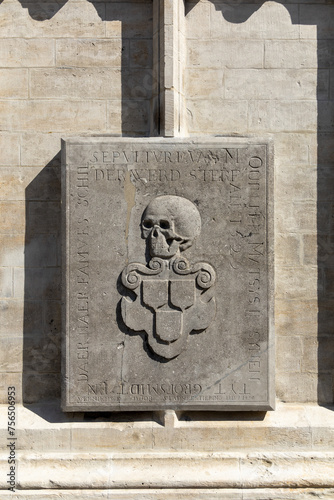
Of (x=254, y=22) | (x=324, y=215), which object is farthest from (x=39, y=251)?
(x=254, y=22)

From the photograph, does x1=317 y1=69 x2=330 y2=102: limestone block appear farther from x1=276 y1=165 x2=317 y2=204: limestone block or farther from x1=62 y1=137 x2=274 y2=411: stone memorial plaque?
x1=62 y1=137 x2=274 y2=411: stone memorial plaque

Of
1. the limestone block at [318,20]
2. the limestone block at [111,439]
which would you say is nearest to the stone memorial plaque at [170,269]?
the limestone block at [111,439]

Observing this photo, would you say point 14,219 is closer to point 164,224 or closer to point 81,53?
point 164,224

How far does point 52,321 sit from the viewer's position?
4184mm

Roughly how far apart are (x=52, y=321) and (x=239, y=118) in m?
2.26

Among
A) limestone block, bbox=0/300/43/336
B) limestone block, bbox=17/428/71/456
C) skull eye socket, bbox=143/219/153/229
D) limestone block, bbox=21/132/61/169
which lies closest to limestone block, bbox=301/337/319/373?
skull eye socket, bbox=143/219/153/229

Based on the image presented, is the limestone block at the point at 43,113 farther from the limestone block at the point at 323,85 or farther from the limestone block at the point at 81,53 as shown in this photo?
the limestone block at the point at 323,85

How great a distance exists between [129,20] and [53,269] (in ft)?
7.01

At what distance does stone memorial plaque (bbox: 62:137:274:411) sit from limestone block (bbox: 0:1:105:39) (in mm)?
994

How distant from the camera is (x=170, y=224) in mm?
3871

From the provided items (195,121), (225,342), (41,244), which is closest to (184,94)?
(195,121)

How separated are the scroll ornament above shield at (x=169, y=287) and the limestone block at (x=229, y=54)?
122 cm

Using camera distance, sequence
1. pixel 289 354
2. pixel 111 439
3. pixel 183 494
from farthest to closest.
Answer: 1. pixel 289 354
2. pixel 111 439
3. pixel 183 494

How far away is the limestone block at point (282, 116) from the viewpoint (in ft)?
13.7
